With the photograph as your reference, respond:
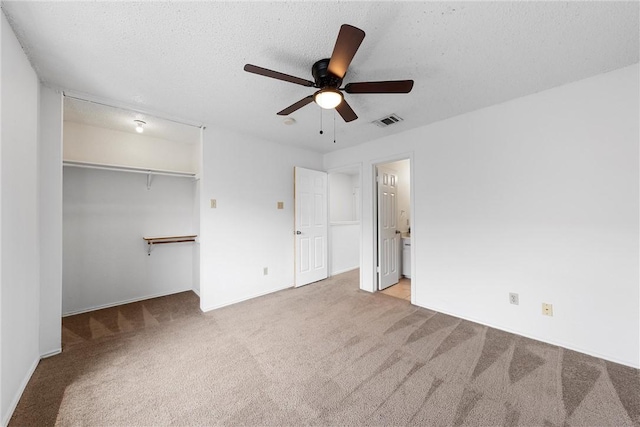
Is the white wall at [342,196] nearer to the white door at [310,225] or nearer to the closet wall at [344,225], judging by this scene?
the closet wall at [344,225]

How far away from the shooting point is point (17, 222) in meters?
1.60

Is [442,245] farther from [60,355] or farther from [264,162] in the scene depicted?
[60,355]

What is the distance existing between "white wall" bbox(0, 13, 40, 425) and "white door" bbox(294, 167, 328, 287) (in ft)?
9.28

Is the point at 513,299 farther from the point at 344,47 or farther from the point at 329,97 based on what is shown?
the point at 344,47

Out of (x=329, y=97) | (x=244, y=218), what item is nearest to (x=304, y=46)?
(x=329, y=97)

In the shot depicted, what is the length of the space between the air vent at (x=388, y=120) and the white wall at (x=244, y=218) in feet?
5.23

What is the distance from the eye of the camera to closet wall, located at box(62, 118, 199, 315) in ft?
9.98

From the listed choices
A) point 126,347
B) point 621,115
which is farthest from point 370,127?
point 126,347

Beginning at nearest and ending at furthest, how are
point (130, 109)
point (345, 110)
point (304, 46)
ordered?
point (304, 46)
point (345, 110)
point (130, 109)

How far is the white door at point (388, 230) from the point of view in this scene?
3.82 metres

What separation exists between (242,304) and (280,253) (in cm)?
95

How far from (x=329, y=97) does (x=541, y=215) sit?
2.32 meters

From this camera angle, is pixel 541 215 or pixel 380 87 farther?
pixel 541 215

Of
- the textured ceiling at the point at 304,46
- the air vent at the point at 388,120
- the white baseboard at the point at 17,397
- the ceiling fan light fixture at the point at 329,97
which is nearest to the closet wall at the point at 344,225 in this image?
Answer: the air vent at the point at 388,120
